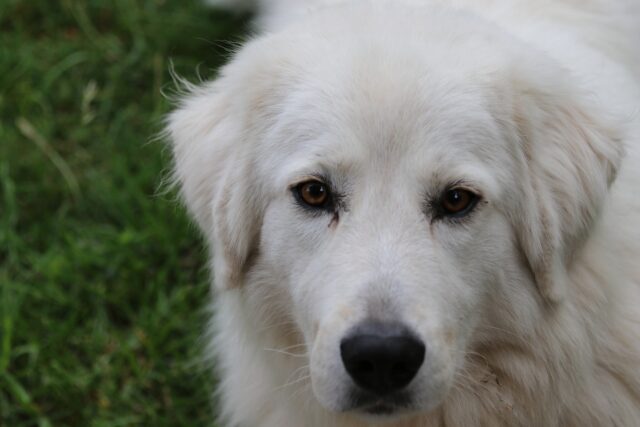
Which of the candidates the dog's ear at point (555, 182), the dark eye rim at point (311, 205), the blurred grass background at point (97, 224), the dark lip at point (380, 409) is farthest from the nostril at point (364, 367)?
the blurred grass background at point (97, 224)

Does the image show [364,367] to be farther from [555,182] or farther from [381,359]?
[555,182]

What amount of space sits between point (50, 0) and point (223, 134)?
371 centimetres

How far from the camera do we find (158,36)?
20.7 ft

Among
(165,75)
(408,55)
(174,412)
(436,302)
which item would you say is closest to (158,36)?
(165,75)

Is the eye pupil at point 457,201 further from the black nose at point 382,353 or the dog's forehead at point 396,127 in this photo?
the black nose at point 382,353

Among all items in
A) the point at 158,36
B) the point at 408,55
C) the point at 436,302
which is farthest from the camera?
the point at 158,36

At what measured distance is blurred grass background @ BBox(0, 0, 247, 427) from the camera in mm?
4586

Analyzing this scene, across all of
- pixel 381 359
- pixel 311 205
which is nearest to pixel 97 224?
pixel 311 205

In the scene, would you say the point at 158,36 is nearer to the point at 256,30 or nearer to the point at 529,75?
the point at 256,30

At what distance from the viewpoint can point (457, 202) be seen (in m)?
3.03

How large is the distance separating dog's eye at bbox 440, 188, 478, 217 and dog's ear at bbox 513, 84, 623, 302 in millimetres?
203

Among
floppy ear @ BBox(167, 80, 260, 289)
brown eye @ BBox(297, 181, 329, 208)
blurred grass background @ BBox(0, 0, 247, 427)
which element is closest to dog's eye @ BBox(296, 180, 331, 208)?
brown eye @ BBox(297, 181, 329, 208)

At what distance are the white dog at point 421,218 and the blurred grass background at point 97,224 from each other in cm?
116

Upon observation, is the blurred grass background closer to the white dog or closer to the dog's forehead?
the white dog
